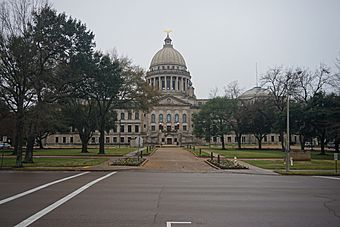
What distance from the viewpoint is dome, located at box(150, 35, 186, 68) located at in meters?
134

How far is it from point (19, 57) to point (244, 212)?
77.1 ft

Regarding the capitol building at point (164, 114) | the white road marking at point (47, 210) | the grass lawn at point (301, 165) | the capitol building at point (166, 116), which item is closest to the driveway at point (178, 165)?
the grass lawn at point (301, 165)

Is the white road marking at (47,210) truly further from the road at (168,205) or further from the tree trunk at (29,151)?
the tree trunk at (29,151)

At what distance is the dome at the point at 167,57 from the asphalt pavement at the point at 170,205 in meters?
120

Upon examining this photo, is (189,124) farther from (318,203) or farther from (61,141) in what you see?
(318,203)

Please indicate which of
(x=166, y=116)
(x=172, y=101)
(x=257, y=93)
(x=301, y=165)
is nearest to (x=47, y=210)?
(x=301, y=165)

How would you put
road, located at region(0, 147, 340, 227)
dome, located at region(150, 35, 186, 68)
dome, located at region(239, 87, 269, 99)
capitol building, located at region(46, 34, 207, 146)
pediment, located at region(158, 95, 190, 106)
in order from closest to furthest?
road, located at region(0, 147, 340, 227) → dome, located at region(239, 87, 269, 99) → capitol building, located at region(46, 34, 207, 146) → pediment, located at region(158, 95, 190, 106) → dome, located at region(150, 35, 186, 68)

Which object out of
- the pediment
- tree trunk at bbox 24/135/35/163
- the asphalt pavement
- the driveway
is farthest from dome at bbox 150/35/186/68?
the asphalt pavement

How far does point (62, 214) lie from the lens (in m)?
9.84

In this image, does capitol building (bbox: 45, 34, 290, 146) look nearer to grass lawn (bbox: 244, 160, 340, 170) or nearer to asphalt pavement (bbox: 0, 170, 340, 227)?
grass lawn (bbox: 244, 160, 340, 170)

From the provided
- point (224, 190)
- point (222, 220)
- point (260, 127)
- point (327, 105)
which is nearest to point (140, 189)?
point (224, 190)

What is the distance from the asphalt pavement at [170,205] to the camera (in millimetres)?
9125

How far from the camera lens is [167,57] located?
135 m

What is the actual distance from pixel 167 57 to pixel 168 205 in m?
126
